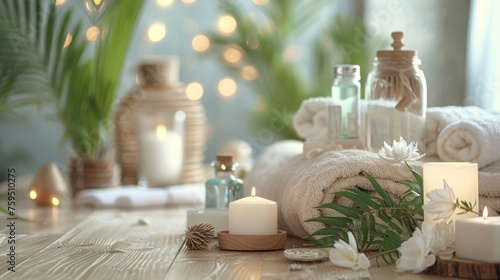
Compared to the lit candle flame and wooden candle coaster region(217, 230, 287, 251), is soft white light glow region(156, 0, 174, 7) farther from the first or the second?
wooden candle coaster region(217, 230, 287, 251)

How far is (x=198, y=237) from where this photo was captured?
66.2 inches

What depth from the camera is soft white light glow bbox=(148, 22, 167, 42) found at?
3672 millimetres

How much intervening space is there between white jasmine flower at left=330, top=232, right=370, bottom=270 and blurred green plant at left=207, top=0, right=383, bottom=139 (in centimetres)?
166

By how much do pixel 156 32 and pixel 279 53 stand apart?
0.70 meters

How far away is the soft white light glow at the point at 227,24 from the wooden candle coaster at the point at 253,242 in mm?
1829

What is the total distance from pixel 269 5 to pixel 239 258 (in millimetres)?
1874

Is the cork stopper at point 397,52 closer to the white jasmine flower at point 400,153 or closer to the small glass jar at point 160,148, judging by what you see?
the white jasmine flower at point 400,153

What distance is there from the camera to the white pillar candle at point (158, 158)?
2.79 metres

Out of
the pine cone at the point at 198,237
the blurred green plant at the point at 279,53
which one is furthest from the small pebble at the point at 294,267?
the blurred green plant at the point at 279,53

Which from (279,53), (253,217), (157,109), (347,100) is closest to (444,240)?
(253,217)

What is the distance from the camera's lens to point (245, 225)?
1.65 metres

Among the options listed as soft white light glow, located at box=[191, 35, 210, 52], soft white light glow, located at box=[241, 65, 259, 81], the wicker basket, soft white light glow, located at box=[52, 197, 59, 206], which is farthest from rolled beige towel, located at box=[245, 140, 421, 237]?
soft white light glow, located at box=[191, 35, 210, 52]

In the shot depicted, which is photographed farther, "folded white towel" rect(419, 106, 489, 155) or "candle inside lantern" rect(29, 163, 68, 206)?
"candle inside lantern" rect(29, 163, 68, 206)

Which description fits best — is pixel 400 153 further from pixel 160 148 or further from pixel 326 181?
Result: pixel 160 148
